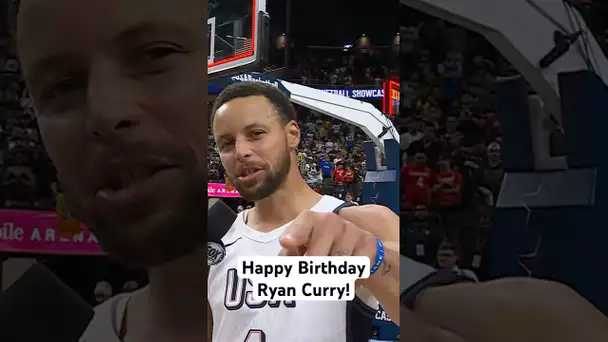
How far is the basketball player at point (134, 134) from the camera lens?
2.54m

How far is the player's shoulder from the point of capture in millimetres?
2604

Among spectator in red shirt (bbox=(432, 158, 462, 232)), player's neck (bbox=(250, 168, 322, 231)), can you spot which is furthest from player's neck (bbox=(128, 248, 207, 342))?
spectator in red shirt (bbox=(432, 158, 462, 232))

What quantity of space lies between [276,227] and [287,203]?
0.40 ft

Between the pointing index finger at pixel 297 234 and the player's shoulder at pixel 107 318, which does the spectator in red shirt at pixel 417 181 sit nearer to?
the pointing index finger at pixel 297 234

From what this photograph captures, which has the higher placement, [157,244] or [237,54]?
[237,54]

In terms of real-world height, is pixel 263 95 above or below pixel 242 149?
above

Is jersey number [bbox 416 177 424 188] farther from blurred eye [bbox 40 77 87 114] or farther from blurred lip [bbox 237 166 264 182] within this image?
blurred eye [bbox 40 77 87 114]

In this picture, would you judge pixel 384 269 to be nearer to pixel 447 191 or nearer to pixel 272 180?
pixel 447 191

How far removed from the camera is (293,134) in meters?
2.61

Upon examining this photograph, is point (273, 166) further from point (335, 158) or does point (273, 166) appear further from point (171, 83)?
point (171, 83)

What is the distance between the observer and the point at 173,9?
2.56 meters

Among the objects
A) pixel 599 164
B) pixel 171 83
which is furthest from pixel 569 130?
pixel 171 83

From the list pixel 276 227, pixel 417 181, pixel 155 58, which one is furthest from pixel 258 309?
pixel 155 58

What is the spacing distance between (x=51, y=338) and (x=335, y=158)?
1.57 m
